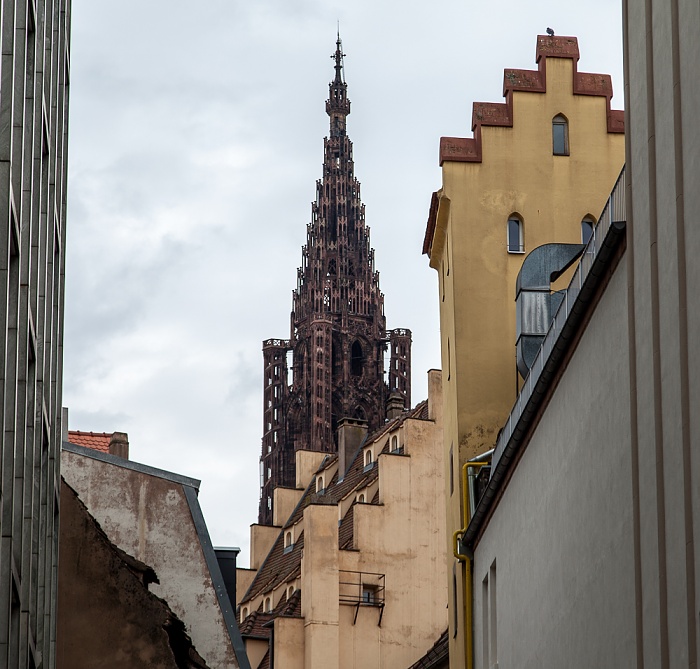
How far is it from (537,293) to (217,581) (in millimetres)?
7793

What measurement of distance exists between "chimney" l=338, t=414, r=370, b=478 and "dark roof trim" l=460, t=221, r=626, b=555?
139ft

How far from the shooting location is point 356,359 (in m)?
125

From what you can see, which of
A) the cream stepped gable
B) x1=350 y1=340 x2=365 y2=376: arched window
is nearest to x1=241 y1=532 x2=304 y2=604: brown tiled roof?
the cream stepped gable

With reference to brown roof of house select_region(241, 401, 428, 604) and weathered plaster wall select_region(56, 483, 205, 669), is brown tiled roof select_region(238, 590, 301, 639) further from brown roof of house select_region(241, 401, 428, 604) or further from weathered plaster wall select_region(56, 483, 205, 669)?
weathered plaster wall select_region(56, 483, 205, 669)

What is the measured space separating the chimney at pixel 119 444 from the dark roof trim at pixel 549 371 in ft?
46.2

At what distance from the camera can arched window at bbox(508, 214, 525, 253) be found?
35.2 meters

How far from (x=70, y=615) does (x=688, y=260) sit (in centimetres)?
1652

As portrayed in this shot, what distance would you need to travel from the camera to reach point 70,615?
28703 millimetres

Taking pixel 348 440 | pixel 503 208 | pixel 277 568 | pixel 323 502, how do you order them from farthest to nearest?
1. pixel 348 440
2. pixel 277 568
3. pixel 323 502
4. pixel 503 208

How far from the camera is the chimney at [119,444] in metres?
41.7

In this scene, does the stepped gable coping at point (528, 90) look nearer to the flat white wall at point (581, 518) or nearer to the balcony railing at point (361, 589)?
the flat white wall at point (581, 518)

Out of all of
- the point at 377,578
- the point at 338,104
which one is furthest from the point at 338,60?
the point at 377,578

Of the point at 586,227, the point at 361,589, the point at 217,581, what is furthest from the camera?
the point at 361,589

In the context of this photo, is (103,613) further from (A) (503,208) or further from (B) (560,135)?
(B) (560,135)
